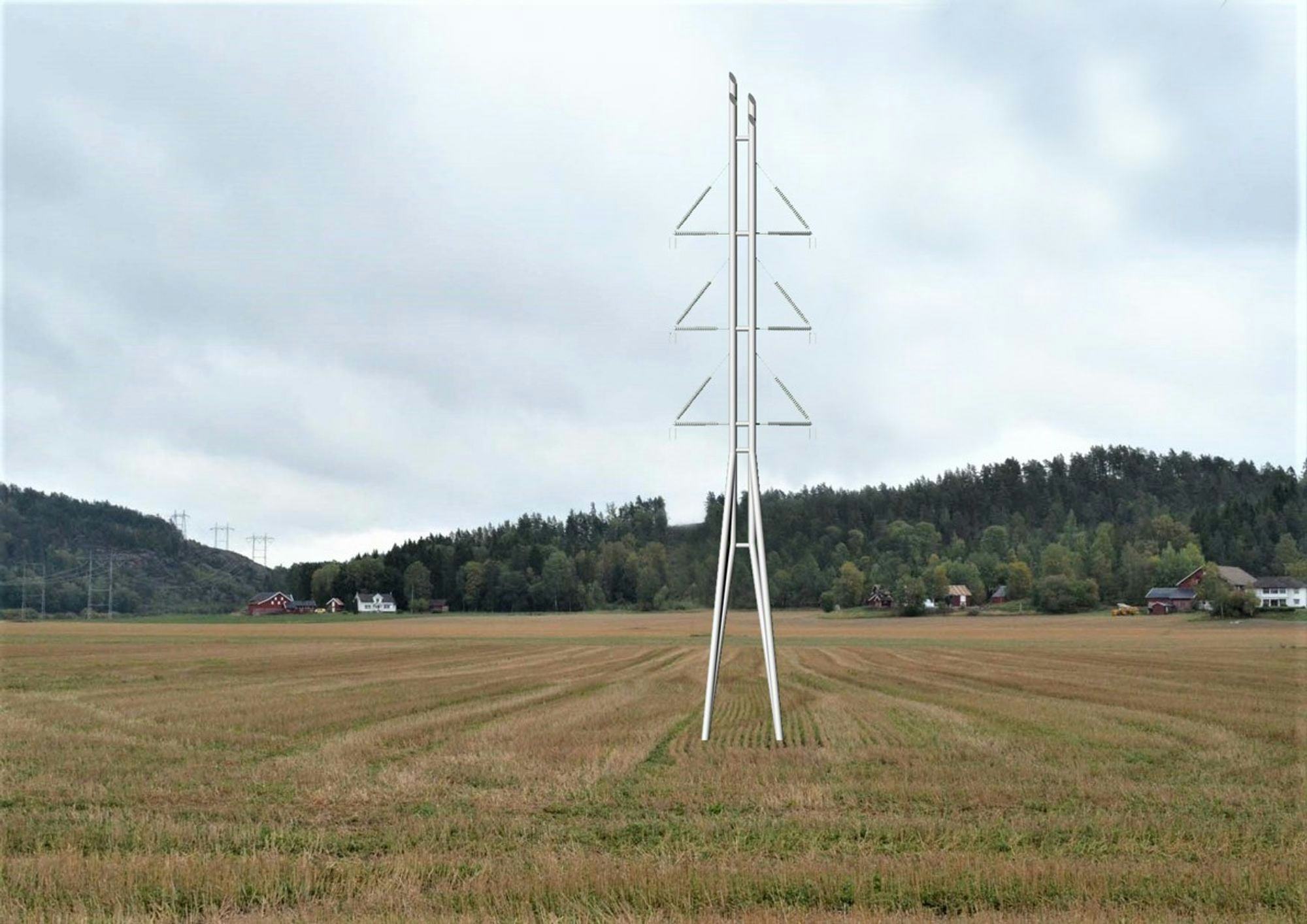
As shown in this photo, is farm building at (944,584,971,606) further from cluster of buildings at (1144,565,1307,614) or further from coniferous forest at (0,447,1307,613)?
cluster of buildings at (1144,565,1307,614)

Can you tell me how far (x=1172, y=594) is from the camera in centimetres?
14775

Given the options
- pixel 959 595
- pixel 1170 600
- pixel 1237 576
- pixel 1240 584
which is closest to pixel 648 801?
pixel 1240 584

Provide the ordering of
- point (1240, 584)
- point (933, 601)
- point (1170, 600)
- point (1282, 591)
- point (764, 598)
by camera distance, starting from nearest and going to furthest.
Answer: point (764, 598) → point (1240, 584) → point (1282, 591) → point (1170, 600) → point (933, 601)

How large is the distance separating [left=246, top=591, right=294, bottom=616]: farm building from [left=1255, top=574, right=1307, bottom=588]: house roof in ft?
459

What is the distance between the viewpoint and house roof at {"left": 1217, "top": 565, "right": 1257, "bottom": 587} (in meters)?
144

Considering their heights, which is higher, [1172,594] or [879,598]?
[1172,594]

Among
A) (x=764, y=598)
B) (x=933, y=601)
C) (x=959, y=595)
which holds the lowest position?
Result: (x=933, y=601)

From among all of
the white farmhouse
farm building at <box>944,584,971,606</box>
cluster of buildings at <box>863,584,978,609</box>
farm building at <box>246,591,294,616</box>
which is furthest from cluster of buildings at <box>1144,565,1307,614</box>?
farm building at <box>246,591,294,616</box>

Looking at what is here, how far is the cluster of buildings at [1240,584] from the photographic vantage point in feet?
468

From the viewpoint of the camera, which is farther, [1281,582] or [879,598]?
[879,598]

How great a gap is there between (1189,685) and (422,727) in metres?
26.6

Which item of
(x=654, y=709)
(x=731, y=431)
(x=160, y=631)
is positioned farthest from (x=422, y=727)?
(x=160, y=631)

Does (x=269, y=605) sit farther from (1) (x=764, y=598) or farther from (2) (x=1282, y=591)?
(1) (x=764, y=598)

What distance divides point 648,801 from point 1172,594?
14446 centimetres
